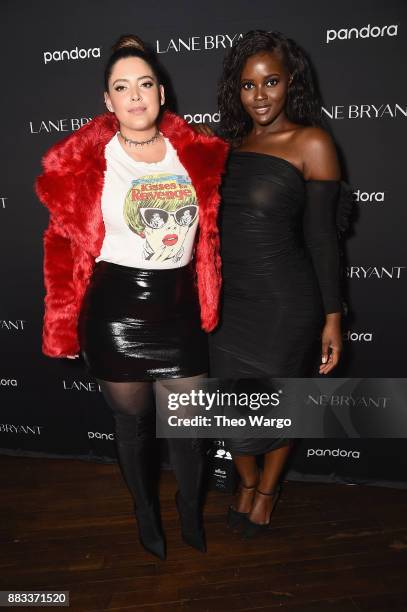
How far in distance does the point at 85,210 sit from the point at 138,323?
15.4 inches

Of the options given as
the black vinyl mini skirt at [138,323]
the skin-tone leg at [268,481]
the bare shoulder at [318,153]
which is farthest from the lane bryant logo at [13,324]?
the bare shoulder at [318,153]

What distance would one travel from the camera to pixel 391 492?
232 centimetres

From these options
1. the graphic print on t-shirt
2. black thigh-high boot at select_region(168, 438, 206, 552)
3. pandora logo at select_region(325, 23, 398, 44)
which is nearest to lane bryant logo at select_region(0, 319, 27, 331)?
black thigh-high boot at select_region(168, 438, 206, 552)

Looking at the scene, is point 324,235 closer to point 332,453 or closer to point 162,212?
point 162,212

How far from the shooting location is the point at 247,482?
2074 millimetres

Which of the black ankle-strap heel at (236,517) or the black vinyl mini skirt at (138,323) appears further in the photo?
the black ankle-strap heel at (236,517)

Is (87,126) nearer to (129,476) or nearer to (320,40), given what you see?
(320,40)

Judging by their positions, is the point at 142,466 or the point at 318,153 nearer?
the point at 318,153

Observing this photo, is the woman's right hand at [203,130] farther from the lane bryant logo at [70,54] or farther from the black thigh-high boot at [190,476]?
the black thigh-high boot at [190,476]

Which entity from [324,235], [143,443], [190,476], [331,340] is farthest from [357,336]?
[143,443]

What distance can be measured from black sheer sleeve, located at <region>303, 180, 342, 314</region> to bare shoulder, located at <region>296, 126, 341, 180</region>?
3 cm

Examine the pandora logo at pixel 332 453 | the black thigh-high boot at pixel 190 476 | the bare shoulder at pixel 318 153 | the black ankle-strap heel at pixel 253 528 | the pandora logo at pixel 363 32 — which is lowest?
the black ankle-strap heel at pixel 253 528

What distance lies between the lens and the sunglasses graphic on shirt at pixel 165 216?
1474 millimetres

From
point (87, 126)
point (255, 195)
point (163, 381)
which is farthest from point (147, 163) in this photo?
point (163, 381)
